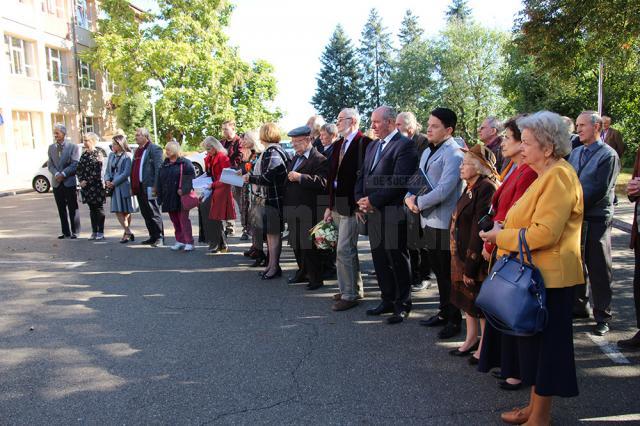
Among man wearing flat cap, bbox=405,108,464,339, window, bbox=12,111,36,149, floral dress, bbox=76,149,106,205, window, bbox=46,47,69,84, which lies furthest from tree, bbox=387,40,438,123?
man wearing flat cap, bbox=405,108,464,339

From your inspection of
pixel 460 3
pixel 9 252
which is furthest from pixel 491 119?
pixel 460 3

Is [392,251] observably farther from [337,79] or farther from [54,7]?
[337,79]

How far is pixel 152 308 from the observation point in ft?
19.8

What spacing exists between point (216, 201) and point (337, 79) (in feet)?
206

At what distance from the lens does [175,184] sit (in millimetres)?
9133

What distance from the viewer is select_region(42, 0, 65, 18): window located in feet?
103

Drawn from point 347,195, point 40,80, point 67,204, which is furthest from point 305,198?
point 40,80

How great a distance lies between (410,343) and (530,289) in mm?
2040

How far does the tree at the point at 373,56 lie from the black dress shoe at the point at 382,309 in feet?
218

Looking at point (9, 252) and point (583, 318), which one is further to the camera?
point (9, 252)

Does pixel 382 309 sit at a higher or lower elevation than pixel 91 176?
lower

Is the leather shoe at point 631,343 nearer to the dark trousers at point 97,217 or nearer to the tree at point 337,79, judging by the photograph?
the dark trousers at point 97,217

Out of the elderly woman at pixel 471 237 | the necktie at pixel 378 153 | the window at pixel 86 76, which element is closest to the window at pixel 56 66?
the window at pixel 86 76

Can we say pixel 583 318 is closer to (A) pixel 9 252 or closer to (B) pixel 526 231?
(B) pixel 526 231
